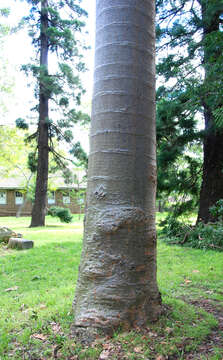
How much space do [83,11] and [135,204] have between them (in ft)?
46.9

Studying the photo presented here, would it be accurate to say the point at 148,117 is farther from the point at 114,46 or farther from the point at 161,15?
the point at 161,15

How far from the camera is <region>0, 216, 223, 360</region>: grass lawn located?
2.22 meters

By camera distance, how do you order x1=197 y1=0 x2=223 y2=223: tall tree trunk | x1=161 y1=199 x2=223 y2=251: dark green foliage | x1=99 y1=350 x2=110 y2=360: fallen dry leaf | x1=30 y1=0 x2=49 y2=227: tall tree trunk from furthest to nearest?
x1=30 y1=0 x2=49 y2=227: tall tree trunk
x1=197 y1=0 x2=223 y2=223: tall tree trunk
x1=161 y1=199 x2=223 y2=251: dark green foliage
x1=99 y1=350 x2=110 y2=360: fallen dry leaf

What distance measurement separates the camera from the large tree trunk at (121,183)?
2.40 m

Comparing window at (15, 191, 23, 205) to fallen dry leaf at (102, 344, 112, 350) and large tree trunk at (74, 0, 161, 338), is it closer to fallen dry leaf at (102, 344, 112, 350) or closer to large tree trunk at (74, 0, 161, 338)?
large tree trunk at (74, 0, 161, 338)

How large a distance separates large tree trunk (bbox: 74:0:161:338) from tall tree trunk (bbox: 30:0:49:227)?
452 inches

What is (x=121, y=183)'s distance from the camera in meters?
2.45

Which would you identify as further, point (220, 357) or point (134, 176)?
point (134, 176)

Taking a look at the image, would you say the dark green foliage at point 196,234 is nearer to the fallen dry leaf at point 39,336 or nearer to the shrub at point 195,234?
the shrub at point 195,234

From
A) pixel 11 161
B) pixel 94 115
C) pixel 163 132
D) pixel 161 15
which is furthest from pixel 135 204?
pixel 11 161

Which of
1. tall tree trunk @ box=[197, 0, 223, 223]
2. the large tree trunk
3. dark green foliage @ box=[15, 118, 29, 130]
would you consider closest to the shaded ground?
the large tree trunk

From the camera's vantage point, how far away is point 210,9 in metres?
6.37

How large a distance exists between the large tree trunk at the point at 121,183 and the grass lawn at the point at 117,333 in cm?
18

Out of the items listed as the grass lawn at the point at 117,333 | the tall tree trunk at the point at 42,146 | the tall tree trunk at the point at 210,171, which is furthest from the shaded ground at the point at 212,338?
the tall tree trunk at the point at 42,146
